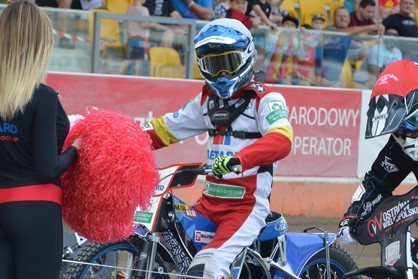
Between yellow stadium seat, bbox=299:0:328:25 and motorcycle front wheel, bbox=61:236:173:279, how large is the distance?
8.15 meters

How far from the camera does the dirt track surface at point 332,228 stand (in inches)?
385

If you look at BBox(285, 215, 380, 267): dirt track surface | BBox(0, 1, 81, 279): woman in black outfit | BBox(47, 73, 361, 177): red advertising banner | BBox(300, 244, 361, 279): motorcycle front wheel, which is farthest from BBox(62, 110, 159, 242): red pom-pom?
BBox(47, 73, 361, 177): red advertising banner

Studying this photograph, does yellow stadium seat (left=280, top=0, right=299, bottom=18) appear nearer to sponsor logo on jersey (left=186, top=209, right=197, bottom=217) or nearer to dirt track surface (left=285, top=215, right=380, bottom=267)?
dirt track surface (left=285, top=215, right=380, bottom=267)

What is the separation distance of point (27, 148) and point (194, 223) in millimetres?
1544

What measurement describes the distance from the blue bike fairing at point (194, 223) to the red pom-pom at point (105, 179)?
0.66 meters

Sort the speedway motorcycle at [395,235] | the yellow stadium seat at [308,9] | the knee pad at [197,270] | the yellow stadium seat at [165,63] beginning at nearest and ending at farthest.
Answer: the speedway motorcycle at [395,235], the knee pad at [197,270], the yellow stadium seat at [165,63], the yellow stadium seat at [308,9]

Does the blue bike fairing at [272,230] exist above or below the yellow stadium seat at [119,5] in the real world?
below

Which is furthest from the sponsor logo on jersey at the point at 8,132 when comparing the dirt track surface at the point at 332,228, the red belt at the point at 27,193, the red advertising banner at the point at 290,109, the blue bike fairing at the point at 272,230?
the red advertising banner at the point at 290,109

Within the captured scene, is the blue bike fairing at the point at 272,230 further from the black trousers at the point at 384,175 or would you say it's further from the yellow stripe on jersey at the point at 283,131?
the yellow stripe on jersey at the point at 283,131

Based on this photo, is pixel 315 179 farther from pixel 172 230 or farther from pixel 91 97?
pixel 172 230

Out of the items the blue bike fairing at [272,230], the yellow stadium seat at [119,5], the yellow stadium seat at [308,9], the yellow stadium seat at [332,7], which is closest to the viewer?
the blue bike fairing at [272,230]

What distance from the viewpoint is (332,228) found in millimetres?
11438

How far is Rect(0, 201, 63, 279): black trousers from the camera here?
456 centimetres

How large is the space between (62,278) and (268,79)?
22.2 ft
